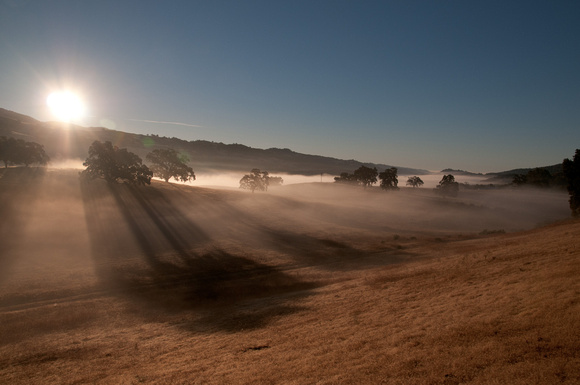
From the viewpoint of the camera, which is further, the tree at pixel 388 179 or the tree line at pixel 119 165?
the tree at pixel 388 179

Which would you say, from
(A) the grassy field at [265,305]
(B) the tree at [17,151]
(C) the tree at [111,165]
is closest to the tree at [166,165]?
(C) the tree at [111,165]

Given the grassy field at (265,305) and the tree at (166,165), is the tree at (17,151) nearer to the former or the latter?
the grassy field at (265,305)

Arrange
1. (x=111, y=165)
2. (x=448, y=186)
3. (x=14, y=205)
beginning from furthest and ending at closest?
(x=448, y=186), (x=111, y=165), (x=14, y=205)

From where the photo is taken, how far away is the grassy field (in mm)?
7816

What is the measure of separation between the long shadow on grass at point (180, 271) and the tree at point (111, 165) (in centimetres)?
686

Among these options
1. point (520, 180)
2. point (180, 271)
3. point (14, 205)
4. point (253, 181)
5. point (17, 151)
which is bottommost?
point (180, 271)

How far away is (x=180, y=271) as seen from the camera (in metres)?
27.2

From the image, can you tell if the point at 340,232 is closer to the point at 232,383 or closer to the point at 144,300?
the point at 144,300

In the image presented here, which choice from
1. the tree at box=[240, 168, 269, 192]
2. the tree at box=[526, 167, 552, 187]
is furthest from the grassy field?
the tree at box=[526, 167, 552, 187]

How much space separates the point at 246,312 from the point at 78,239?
1155 inches

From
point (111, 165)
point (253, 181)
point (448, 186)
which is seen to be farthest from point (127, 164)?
point (448, 186)

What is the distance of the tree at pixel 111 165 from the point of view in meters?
53.5

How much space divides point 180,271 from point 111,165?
38.3 meters

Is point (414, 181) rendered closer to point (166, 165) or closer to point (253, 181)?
point (253, 181)
